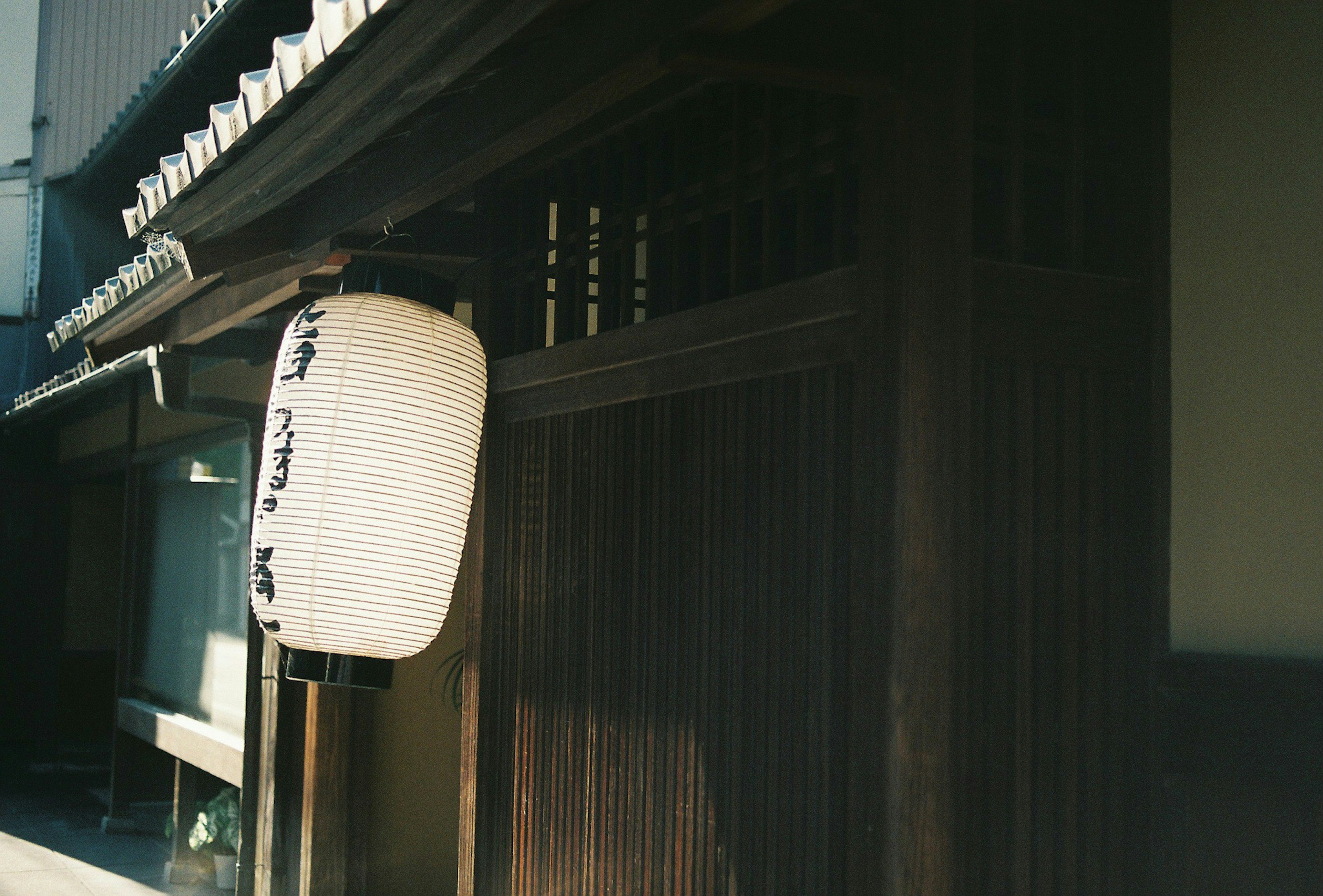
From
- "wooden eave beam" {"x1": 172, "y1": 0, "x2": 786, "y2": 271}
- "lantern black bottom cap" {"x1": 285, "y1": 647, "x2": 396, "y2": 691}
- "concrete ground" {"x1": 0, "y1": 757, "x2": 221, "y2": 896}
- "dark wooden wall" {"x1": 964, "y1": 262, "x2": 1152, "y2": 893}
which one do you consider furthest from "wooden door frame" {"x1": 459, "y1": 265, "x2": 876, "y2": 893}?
"concrete ground" {"x1": 0, "y1": 757, "x2": 221, "y2": 896}

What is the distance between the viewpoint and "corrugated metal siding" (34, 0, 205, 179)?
1344 cm

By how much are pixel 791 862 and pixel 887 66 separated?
1980 mm

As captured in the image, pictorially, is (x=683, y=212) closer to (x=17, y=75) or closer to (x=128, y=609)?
(x=128, y=609)

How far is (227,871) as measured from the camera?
337 inches

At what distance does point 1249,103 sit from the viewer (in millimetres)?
3279

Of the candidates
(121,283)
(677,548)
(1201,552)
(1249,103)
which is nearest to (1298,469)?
(1201,552)

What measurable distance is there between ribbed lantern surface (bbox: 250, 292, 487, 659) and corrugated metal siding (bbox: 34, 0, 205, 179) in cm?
987

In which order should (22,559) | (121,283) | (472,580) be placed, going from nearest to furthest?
(472,580) < (121,283) < (22,559)

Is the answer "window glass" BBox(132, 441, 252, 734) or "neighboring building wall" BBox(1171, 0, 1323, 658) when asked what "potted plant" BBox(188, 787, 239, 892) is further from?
"neighboring building wall" BBox(1171, 0, 1323, 658)

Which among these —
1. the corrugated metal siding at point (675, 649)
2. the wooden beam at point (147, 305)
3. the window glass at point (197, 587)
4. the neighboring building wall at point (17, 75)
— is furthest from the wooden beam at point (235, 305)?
the neighboring building wall at point (17, 75)

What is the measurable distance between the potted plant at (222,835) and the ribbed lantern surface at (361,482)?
204 inches

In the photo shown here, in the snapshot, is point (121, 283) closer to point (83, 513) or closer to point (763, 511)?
point (763, 511)

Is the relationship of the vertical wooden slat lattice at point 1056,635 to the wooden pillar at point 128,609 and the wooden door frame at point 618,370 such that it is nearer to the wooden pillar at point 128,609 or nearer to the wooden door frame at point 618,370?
the wooden door frame at point 618,370

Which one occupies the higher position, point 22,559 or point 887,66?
point 887,66
